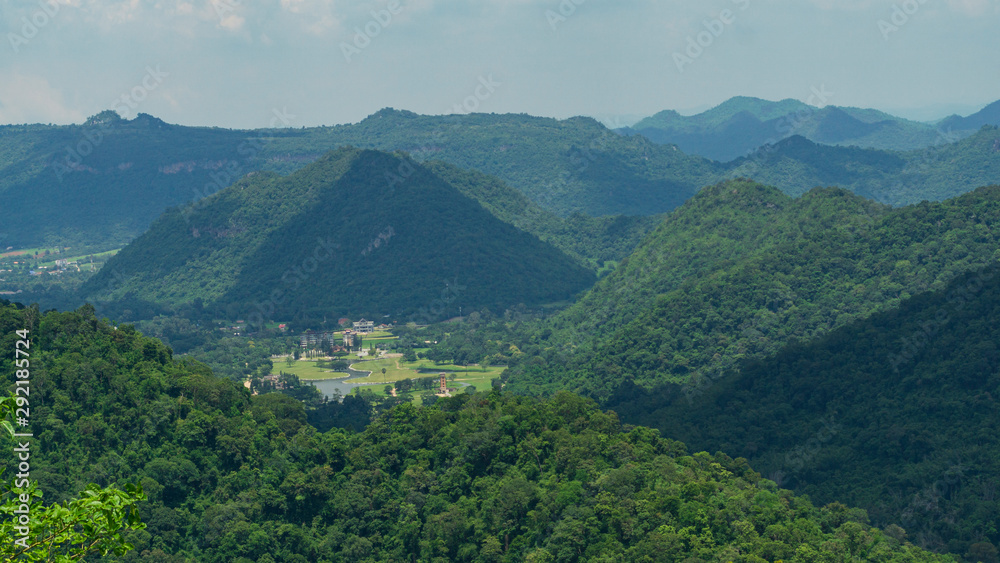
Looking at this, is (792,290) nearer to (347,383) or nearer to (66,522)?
(347,383)

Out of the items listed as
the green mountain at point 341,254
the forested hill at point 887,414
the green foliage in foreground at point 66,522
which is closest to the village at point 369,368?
the green mountain at point 341,254

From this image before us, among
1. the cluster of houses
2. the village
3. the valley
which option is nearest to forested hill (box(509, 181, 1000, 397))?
the valley

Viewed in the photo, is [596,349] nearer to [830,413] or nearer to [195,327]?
[830,413]

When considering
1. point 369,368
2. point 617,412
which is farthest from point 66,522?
point 369,368

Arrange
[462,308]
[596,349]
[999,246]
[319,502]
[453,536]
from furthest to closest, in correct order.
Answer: [462,308]
[596,349]
[999,246]
[319,502]
[453,536]

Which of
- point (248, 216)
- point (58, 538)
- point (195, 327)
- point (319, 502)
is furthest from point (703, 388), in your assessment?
point (248, 216)

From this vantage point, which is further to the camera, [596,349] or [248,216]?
[248,216]

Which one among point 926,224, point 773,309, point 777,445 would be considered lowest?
point 777,445

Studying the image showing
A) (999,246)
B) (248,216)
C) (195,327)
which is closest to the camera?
(999,246)
